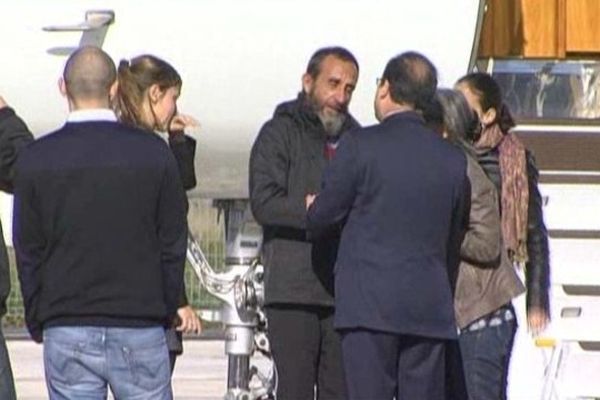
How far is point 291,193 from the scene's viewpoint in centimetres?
805

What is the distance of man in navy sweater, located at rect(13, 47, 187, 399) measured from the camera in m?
6.87

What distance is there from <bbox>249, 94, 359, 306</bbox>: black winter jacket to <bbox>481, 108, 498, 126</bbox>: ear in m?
0.47

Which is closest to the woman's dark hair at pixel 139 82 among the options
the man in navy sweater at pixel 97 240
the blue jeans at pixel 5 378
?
the man in navy sweater at pixel 97 240

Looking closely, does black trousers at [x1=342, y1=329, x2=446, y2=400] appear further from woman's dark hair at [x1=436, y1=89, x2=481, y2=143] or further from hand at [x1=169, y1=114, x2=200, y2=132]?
hand at [x1=169, y1=114, x2=200, y2=132]

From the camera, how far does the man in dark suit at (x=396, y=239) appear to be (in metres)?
7.46

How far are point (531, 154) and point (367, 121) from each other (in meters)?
0.59

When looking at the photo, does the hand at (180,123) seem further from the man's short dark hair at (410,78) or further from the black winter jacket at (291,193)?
the man's short dark hair at (410,78)

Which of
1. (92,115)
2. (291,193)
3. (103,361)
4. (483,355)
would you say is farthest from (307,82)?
(103,361)

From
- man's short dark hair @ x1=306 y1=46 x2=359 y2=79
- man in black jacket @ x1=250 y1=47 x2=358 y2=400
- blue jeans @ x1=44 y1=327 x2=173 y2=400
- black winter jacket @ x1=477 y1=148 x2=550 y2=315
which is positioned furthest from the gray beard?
blue jeans @ x1=44 y1=327 x2=173 y2=400

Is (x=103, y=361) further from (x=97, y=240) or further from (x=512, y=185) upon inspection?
(x=512, y=185)

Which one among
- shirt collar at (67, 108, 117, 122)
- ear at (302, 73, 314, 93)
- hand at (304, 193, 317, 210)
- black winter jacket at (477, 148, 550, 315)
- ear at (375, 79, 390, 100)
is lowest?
black winter jacket at (477, 148, 550, 315)

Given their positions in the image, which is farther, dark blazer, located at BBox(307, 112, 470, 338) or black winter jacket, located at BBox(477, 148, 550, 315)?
black winter jacket, located at BBox(477, 148, 550, 315)

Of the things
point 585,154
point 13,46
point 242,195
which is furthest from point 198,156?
point 585,154

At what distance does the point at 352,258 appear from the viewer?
24.7ft
